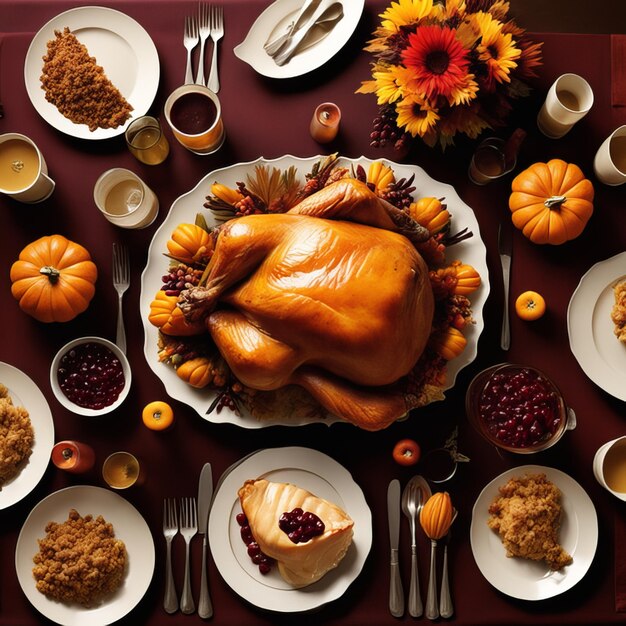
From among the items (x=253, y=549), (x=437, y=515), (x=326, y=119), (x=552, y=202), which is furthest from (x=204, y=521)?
(x=552, y=202)

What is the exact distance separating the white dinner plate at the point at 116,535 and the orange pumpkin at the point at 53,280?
51cm

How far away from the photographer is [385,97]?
189cm

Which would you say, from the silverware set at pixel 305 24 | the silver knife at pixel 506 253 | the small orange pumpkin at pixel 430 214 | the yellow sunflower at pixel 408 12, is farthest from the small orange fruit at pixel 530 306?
the silverware set at pixel 305 24

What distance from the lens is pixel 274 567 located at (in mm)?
1960

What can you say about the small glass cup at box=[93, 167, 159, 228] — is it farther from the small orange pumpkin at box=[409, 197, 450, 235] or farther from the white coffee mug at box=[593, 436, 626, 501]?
the white coffee mug at box=[593, 436, 626, 501]

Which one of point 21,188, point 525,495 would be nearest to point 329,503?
point 525,495

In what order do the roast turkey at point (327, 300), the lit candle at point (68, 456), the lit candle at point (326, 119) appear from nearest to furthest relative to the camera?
the roast turkey at point (327, 300)
the lit candle at point (68, 456)
the lit candle at point (326, 119)

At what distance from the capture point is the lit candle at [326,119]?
2020 mm

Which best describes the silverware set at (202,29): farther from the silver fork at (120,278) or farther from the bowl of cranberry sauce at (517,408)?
the bowl of cranberry sauce at (517,408)

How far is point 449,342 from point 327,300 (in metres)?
0.41

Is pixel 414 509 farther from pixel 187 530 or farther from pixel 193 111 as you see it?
pixel 193 111

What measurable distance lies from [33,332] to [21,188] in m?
0.42

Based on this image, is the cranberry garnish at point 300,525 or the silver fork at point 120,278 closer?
the cranberry garnish at point 300,525

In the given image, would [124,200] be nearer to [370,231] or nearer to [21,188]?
[21,188]
